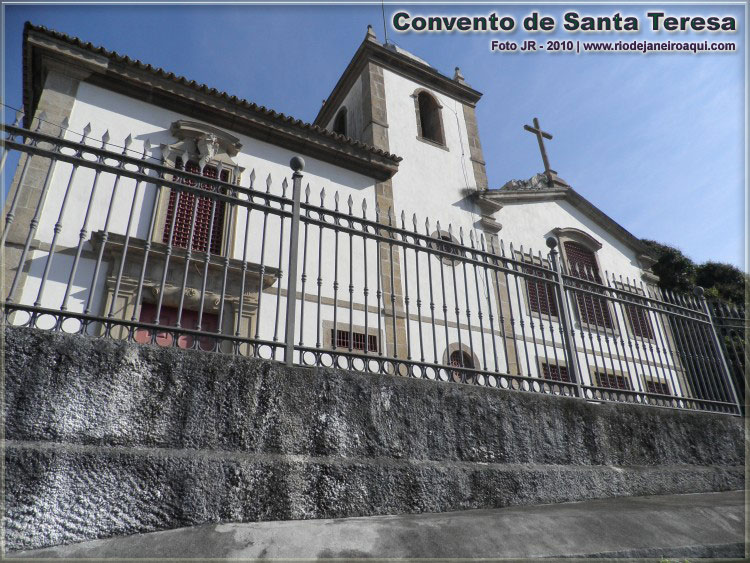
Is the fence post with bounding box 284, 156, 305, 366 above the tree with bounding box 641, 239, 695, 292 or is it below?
Answer: below

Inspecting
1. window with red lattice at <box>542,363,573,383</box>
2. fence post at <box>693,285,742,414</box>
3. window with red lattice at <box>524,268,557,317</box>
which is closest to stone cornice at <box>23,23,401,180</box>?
window with red lattice at <box>524,268,557,317</box>

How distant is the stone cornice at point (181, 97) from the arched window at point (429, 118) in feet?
11.2

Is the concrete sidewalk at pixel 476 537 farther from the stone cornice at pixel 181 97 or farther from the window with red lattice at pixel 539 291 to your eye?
the stone cornice at pixel 181 97

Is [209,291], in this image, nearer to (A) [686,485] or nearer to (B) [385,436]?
(B) [385,436]

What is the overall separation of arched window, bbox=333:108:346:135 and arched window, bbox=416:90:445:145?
2.53 m

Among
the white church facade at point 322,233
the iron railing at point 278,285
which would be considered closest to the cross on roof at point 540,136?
the white church facade at point 322,233

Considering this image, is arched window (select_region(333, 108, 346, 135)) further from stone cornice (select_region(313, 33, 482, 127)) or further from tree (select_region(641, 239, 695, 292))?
tree (select_region(641, 239, 695, 292))

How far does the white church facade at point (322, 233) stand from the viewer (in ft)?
12.9

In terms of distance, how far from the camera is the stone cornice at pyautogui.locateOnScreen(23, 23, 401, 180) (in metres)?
8.62

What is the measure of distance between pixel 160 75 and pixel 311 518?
9.65 meters

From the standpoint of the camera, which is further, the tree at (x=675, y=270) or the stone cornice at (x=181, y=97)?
the tree at (x=675, y=270)

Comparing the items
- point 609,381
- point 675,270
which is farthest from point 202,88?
point 675,270

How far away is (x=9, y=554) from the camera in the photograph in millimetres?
1859

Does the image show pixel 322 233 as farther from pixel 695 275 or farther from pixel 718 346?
pixel 695 275
